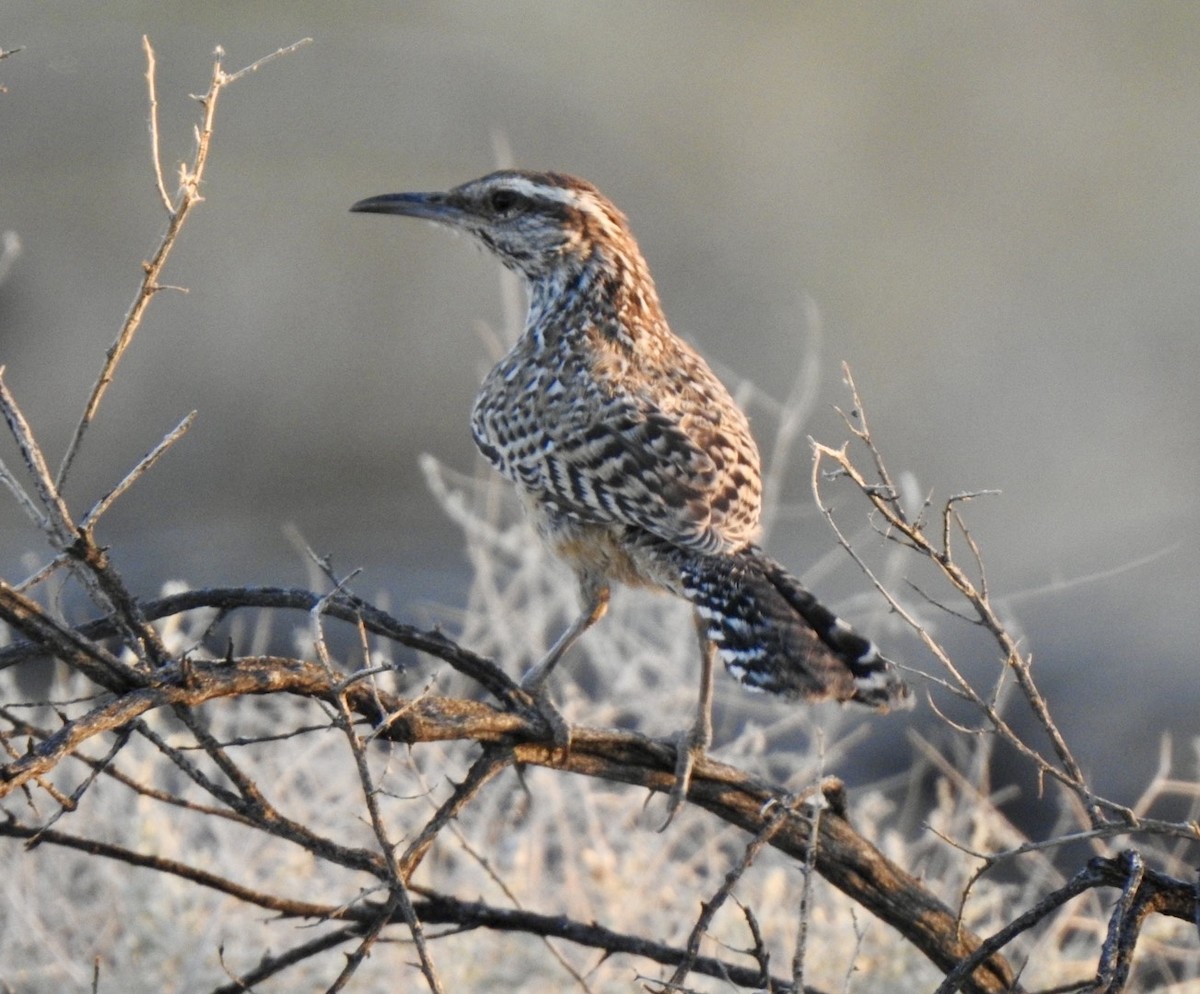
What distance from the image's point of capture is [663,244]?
1609 centimetres

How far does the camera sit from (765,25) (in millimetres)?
Answer: 19312

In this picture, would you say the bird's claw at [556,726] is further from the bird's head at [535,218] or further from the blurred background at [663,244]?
the blurred background at [663,244]

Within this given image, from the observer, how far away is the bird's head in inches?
183

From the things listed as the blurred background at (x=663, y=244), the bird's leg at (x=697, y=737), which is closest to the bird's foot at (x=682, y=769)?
the bird's leg at (x=697, y=737)

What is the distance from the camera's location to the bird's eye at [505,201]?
4727 mm

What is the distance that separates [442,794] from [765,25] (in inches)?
580

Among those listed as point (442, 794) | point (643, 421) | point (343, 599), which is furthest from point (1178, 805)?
point (343, 599)

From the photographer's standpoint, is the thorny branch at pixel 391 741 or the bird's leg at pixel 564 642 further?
the bird's leg at pixel 564 642

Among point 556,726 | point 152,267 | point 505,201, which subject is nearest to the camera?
point 152,267

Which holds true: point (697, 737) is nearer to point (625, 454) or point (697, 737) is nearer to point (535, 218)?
point (625, 454)

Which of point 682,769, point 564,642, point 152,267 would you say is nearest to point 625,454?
point 564,642

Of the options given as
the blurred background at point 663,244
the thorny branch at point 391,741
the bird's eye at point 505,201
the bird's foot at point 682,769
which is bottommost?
the thorny branch at point 391,741

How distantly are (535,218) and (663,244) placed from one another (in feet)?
37.7

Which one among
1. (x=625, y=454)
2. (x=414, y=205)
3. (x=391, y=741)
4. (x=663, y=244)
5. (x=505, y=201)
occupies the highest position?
(x=663, y=244)
